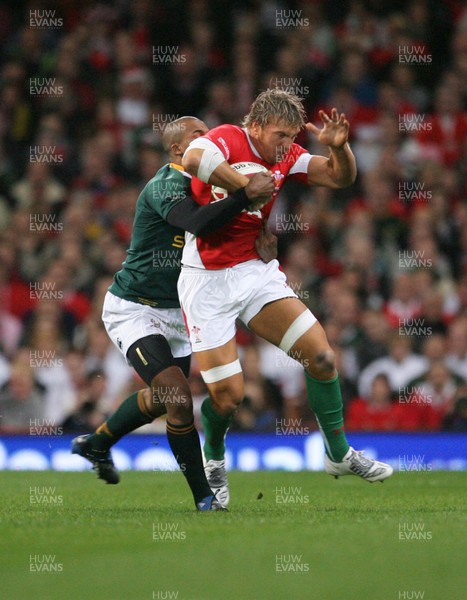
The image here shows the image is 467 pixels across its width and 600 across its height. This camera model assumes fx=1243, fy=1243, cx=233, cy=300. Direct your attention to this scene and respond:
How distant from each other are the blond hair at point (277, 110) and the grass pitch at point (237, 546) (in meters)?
2.27

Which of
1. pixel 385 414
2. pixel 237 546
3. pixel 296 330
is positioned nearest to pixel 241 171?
pixel 296 330

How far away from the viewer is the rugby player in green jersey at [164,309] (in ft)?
23.6

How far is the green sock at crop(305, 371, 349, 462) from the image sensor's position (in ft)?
24.1

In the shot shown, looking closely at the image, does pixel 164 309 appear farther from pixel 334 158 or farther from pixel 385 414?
pixel 385 414

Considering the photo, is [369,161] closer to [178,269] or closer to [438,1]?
[438,1]

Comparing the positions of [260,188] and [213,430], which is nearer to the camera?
[260,188]

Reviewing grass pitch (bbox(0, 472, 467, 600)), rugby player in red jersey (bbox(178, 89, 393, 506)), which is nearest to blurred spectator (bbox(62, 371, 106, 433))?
grass pitch (bbox(0, 472, 467, 600))

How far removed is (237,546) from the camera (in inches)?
228

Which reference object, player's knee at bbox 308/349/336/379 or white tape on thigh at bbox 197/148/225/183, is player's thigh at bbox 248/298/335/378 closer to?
player's knee at bbox 308/349/336/379

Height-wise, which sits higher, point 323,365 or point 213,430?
point 323,365

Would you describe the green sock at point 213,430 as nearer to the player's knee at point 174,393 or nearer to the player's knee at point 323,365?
the player's knee at point 174,393

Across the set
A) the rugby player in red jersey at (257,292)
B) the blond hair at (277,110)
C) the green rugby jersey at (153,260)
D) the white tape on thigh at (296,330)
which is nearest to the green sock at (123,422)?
the rugby player in red jersey at (257,292)

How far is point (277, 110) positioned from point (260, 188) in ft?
1.73

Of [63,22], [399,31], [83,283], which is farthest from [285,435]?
[63,22]
